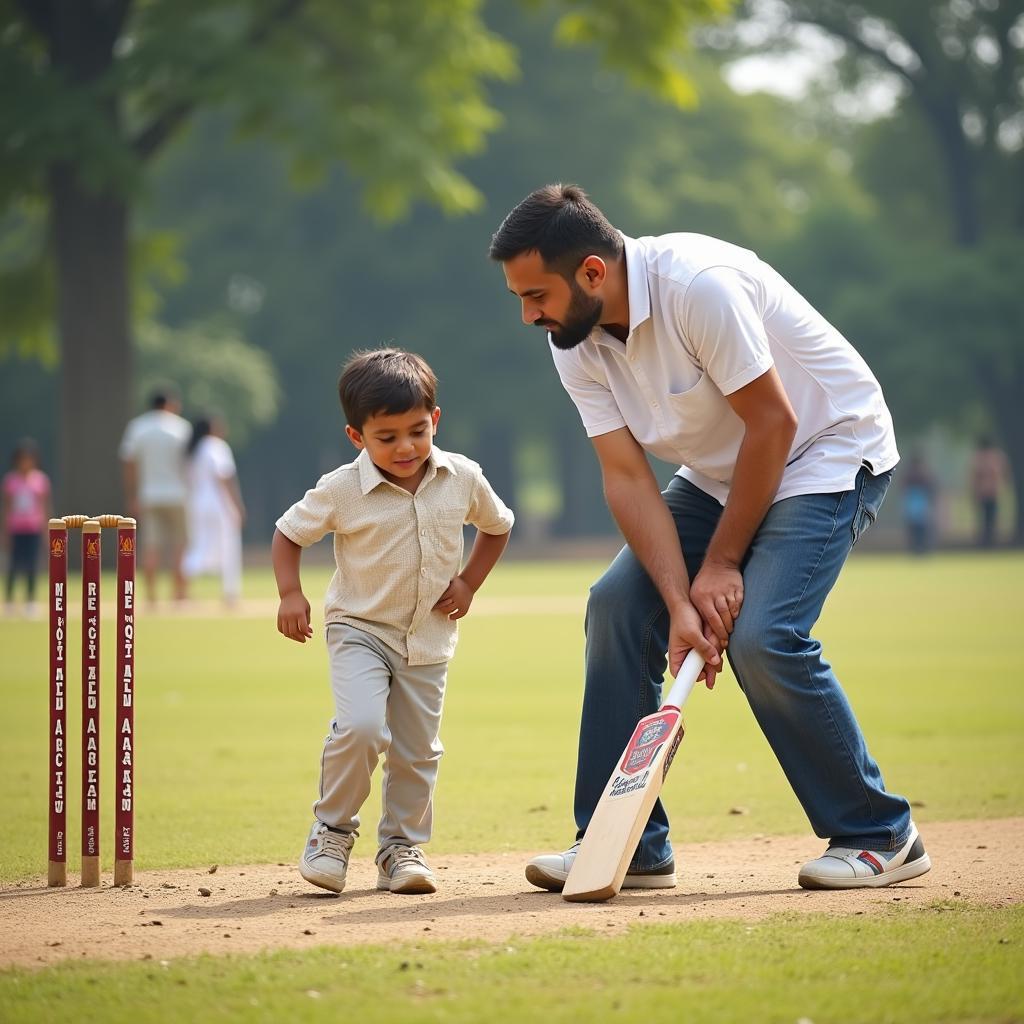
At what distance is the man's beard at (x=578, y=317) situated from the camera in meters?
5.20

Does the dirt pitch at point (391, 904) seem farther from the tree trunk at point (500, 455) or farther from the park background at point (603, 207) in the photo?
the tree trunk at point (500, 455)

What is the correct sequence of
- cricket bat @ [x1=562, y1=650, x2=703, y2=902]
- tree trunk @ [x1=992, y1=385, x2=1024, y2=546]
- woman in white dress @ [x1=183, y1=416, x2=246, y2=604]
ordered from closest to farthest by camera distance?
cricket bat @ [x1=562, y1=650, x2=703, y2=902] → woman in white dress @ [x1=183, y1=416, x2=246, y2=604] → tree trunk @ [x1=992, y1=385, x2=1024, y2=546]

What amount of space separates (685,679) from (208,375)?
3809 cm

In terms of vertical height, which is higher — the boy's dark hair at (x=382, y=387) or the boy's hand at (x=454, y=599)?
the boy's dark hair at (x=382, y=387)

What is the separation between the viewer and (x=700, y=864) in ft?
19.0

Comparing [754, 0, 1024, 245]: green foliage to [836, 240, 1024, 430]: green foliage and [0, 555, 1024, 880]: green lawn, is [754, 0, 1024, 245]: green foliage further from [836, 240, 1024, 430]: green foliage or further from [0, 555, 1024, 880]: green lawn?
[0, 555, 1024, 880]: green lawn

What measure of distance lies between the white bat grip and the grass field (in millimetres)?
839

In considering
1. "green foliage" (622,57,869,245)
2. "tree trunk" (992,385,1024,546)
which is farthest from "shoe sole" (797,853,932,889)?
"green foliage" (622,57,869,245)

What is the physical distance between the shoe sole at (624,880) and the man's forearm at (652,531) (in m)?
0.81

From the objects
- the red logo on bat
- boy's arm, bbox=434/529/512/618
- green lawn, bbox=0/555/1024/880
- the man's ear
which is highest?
the man's ear

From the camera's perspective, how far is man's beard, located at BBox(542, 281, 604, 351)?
5.20m

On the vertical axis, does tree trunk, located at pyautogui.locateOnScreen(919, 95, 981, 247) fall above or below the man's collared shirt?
above

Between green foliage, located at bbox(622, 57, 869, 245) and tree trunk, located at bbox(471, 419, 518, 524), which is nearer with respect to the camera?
green foliage, located at bbox(622, 57, 869, 245)

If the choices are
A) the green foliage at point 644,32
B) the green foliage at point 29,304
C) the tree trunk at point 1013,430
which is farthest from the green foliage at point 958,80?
the green foliage at point 29,304
